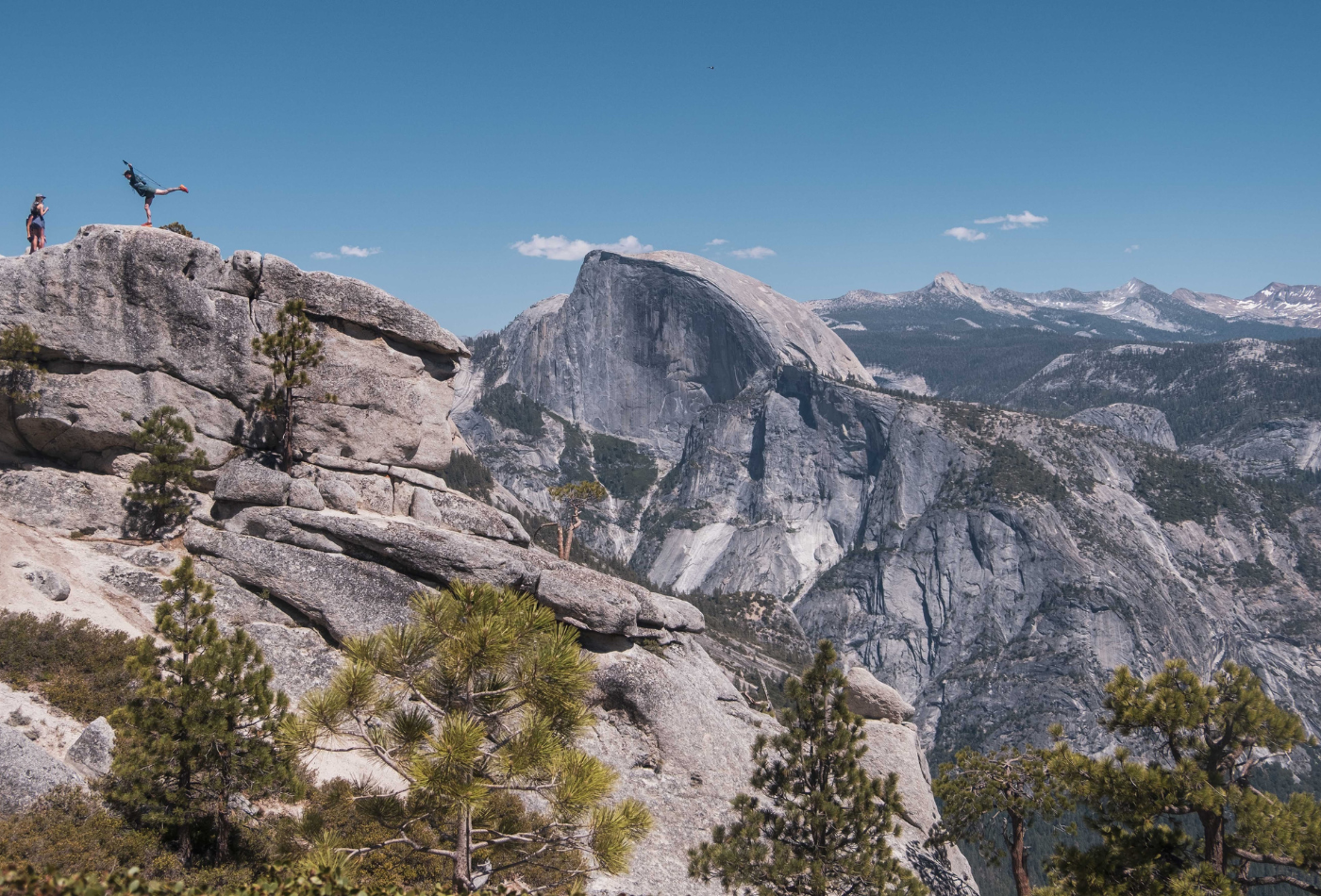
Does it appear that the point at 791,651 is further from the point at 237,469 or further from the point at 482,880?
the point at 482,880

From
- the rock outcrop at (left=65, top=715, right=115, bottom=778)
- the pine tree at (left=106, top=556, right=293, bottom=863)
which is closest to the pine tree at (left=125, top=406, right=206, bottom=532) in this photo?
the rock outcrop at (left=65, top=715, right=115, bottom=778)

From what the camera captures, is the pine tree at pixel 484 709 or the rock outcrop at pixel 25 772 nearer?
the pine tree at pixel 484 709

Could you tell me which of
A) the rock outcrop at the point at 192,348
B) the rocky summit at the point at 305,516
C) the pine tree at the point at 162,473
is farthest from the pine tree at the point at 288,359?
the pine tree at the point at 162,473

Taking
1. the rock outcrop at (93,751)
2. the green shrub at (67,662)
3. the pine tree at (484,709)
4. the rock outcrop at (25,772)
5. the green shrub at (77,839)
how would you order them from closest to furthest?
the pine tree at (484,709) < the green shrub at (77,839) < the rock outcrop at (25,772) < the rock outcrop at (93,751) < the green shrub at (67,662)

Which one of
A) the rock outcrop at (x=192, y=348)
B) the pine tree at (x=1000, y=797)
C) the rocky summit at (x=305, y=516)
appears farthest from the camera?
the rock outcrop at (x=192, y=348)

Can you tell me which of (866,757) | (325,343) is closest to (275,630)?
(325,343)

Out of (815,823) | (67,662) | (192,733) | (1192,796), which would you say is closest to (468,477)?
(67,662)

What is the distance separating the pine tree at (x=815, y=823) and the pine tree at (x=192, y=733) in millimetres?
14479

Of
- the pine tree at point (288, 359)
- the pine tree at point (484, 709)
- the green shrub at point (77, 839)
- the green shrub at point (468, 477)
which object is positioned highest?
the pine tree at point (288, 359)

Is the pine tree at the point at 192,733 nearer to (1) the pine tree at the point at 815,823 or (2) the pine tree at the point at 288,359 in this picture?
(1) the pine tree at the point at 815,823

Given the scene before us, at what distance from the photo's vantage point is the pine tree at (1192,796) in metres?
19.2

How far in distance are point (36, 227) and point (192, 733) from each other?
29.4 meters

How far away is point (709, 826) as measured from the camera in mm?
30078

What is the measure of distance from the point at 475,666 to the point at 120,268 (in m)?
30.2
